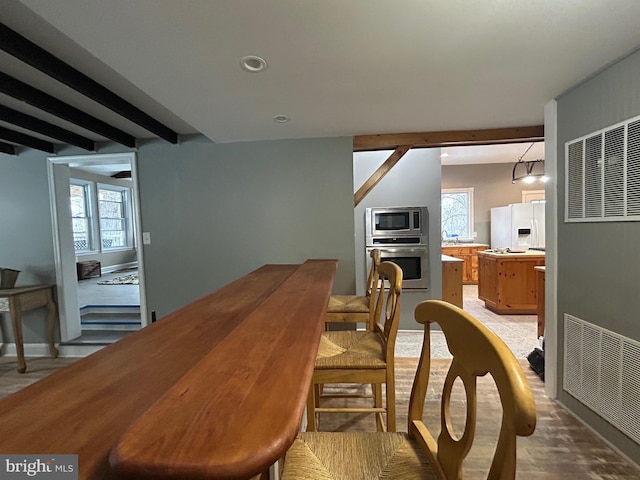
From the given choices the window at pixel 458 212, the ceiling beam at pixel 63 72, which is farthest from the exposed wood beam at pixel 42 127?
the window at pixel 458 212

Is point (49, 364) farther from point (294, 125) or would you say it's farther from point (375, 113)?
point (375, 113)

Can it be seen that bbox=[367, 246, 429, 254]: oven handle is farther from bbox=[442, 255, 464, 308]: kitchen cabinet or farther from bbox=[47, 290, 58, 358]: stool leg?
bbox=[47, 290, 58, 358]: stool leg

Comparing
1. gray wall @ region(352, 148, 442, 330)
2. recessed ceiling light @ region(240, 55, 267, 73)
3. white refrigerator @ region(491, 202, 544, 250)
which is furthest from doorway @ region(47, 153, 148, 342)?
white refrigerator @ region(491, 202, 544, 250)

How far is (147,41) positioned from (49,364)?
3.28 m

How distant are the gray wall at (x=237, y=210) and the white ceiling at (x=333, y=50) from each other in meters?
0.69

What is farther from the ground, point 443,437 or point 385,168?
point 385,168

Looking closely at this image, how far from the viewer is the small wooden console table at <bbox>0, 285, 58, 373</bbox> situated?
274cm

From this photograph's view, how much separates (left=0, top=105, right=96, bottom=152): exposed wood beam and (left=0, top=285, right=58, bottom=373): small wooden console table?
1.48 m

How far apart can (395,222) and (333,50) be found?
232 cm

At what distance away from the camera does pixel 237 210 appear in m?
3.03

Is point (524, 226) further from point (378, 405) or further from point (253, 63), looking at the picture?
point (253, 63)

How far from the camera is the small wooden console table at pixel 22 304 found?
2.74 meters

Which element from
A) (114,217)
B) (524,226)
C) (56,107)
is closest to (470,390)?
(56,107)

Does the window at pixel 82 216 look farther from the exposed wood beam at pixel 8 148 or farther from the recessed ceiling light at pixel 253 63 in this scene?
the recessed ceiling light at pixel 253 63
